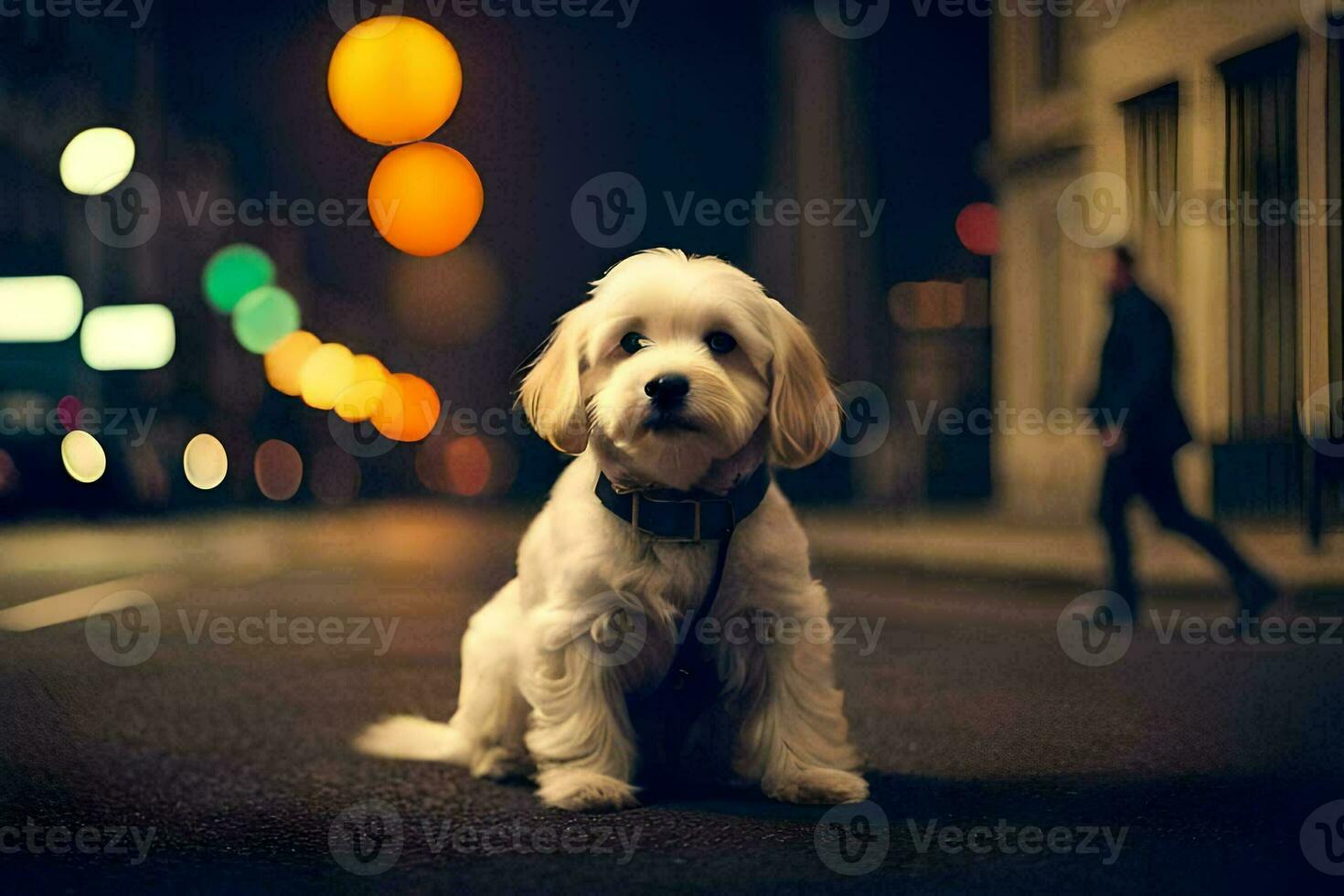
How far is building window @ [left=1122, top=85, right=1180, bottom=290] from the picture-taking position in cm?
1684

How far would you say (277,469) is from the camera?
1250 inches

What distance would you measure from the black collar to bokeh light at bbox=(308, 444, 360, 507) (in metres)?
26.7

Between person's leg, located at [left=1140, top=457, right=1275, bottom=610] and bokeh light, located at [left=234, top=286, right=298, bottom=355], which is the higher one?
bokeh light, located at [left=234, top=286, right=298, bottom=355]

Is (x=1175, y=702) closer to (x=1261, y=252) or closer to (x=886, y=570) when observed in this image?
(x=886, y=570)

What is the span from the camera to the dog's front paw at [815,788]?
441 cm

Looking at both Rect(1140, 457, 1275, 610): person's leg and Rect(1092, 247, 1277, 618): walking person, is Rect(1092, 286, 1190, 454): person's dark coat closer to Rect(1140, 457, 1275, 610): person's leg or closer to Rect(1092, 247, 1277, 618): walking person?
Rect(1092, 247, 1277, 618): walking person

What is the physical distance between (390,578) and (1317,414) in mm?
8542

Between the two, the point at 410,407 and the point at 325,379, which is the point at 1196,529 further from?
the point at 410,407

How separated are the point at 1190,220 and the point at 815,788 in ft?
44.1

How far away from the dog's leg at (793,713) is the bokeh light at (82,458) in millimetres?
20739

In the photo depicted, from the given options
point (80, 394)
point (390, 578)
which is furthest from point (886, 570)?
point (80, 394)

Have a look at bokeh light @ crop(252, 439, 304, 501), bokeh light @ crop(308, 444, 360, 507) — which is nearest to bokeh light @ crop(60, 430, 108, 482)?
bokeh light @ crop(252, 439, 304, 501)
